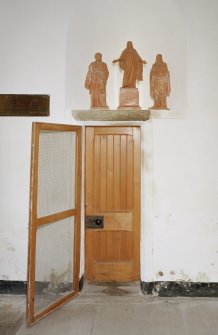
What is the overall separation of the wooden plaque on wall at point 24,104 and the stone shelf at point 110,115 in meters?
0.43

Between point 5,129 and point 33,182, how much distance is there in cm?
119

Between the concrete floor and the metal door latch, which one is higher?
the metal door latch

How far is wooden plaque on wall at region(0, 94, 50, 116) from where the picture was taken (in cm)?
416

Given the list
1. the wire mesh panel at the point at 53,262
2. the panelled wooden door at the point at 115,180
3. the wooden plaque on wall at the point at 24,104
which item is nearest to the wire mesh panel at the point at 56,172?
the wire mesh panel at the point at 53,262

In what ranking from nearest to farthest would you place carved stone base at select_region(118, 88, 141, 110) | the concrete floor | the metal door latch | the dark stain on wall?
the concrete floor < the dark stain on wall < carved stone base at select_region(118, 88, 141, 110) < the metal door latch

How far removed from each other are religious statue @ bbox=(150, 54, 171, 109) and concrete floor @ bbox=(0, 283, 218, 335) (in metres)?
2.60

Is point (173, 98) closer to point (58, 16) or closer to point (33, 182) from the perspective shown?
point (58, 16)

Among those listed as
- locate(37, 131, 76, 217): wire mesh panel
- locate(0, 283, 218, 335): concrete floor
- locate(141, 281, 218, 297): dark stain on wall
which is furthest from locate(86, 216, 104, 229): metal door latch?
locate(141, 281, 218, 297): dark stain on wall

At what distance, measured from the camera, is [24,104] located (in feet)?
13.7

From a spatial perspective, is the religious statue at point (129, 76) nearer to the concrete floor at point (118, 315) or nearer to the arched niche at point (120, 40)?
the arched niche at point (120, 40)

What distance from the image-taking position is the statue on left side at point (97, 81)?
167 inches

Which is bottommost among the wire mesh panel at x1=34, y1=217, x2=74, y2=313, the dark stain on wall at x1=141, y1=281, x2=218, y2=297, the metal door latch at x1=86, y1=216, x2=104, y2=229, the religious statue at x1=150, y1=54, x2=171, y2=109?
the dark stain on wall at x1=141, y1=281, x2=218, y2=297

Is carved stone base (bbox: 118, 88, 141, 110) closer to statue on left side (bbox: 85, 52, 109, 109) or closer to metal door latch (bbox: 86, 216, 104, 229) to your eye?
statue on left side (bbox: 85, 52, 109, 109)

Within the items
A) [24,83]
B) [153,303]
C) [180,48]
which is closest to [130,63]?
[180,48]
